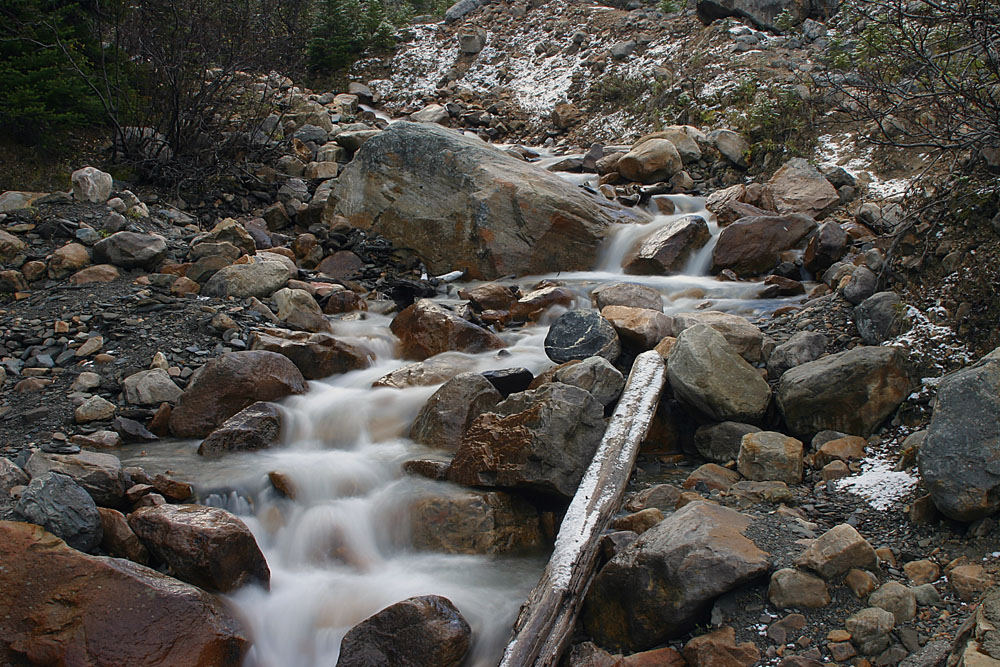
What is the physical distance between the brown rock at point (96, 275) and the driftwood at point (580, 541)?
4.60 meters

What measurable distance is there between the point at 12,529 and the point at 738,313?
17.5ft

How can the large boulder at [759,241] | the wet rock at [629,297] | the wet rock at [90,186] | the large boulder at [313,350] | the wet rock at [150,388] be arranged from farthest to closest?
1. the large boulder at [759,241]
2. the wet rock at [90,186]
3. the wet rock at [629,297]
4. the large boulder at [313,350]
5. the wet rock at [150,388]

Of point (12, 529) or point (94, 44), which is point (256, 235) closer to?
point (94, 44)

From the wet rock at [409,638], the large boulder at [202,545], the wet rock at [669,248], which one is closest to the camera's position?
the wet rock at [409,638]

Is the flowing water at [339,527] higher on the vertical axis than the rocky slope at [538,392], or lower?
lower

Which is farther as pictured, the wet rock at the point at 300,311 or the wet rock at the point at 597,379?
the wet rock at the point at 300,311

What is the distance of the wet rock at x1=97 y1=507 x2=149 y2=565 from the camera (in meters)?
3.07

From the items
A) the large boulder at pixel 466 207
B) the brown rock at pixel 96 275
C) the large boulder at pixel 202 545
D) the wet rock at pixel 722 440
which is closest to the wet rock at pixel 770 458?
the wet rock at pixel 722 440

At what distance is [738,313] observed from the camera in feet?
19.7

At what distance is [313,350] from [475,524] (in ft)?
8.02

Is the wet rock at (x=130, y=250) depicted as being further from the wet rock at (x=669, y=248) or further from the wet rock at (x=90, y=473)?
the wet rock at (x=669, y=248)

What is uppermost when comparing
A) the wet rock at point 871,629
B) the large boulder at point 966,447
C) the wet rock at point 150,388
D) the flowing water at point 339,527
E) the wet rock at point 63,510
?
the large boulder at point 966,447

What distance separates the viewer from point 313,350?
211 inches

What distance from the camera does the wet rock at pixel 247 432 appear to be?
4199mm
